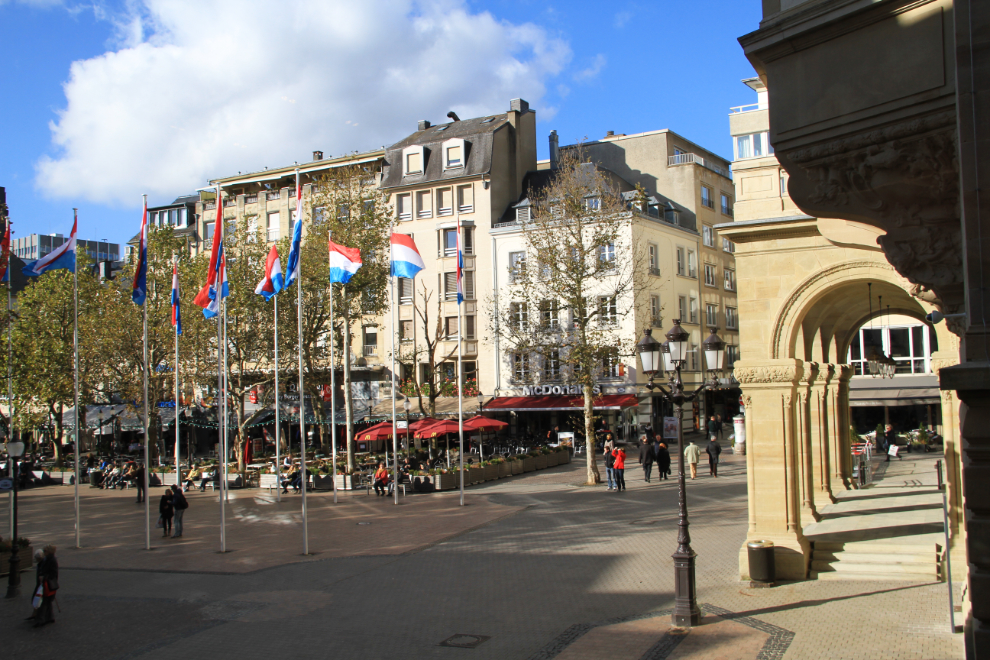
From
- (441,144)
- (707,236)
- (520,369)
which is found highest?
(441,144)

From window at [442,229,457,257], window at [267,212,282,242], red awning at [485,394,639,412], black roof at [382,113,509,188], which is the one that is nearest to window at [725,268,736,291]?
red awning at [485,394,639,412]

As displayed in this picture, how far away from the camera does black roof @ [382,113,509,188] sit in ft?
174

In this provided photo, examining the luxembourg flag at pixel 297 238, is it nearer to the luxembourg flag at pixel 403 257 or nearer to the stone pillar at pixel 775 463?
the luxembourg flag at pixel 403 257

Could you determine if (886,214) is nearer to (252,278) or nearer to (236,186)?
(252,278)

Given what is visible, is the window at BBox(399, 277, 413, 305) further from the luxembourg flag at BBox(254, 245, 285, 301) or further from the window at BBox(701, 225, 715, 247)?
the luxembourg flag at BBox(254, 245, 285, 301)

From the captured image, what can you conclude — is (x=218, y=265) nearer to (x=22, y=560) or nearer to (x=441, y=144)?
(x=22, y=560)

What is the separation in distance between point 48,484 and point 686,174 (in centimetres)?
4124

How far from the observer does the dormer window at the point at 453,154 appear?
2116 inches

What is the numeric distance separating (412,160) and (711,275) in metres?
22.1

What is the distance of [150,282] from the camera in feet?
141

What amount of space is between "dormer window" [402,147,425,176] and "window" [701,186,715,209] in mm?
19157

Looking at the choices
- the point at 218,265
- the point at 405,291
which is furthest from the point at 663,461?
the point at 405,291

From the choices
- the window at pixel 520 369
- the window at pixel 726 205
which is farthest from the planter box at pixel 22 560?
the window at pixel 726 205

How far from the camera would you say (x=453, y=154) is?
178ft
